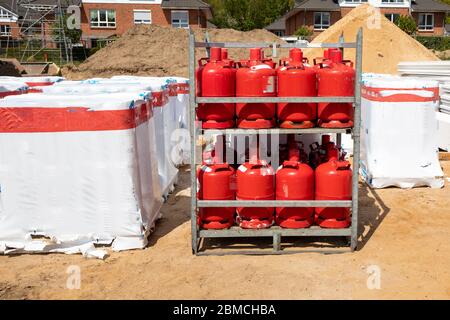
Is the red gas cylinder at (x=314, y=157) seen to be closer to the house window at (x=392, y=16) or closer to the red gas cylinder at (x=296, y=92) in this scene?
the red gas cylinder at (x=296, y=92)

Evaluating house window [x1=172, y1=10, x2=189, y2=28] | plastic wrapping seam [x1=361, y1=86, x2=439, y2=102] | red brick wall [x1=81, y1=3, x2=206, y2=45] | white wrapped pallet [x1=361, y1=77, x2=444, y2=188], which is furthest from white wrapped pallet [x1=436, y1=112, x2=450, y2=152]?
house window [x1=172, y1=10, x2=189, y2=28]

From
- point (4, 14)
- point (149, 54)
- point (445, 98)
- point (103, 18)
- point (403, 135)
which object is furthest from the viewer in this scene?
point (4, 14)

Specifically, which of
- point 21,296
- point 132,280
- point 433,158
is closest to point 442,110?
point 433,158

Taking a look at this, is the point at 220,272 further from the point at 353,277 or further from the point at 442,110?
the point at 442,110

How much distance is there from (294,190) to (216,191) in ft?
2.80

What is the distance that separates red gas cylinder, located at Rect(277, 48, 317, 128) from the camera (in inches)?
199

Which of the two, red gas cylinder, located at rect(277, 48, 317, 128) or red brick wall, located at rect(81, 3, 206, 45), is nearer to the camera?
red gas cylinder, located at rect(277, 48, 317, 128)

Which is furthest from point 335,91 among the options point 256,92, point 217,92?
point 217,92

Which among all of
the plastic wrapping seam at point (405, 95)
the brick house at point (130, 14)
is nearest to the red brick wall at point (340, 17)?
the brick house at point (130, 14)

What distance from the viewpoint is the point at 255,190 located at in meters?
5.25

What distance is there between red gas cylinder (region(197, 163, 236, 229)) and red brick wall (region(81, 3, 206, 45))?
140 feet

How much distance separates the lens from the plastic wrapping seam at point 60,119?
510cm

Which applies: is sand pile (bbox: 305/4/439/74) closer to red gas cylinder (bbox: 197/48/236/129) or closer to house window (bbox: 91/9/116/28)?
red gas cylinder (bbox: 197/48/236/129)

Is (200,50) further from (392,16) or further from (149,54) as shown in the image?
(392,16)
